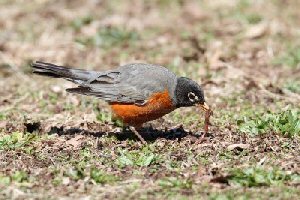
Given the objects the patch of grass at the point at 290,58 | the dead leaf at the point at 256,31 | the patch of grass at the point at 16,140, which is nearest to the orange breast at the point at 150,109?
the patch of grass at the point at 16,140

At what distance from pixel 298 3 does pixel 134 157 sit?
874 centimetres

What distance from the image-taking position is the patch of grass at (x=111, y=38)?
44.9 feet

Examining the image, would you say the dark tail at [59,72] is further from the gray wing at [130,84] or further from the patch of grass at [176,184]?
the patch of grass at [176,184]

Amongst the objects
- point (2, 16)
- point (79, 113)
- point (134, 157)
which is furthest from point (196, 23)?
point (134, 157)

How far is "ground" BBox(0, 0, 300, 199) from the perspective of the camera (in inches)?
274

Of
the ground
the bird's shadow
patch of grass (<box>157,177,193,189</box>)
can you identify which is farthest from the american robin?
patch of grass (<box>157,177,193,189</box>)

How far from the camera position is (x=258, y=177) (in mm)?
6852

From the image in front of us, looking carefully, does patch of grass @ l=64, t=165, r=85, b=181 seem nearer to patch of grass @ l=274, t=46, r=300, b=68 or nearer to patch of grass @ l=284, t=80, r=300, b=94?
patch of grass @ l=284, t=80, r=300, b=94

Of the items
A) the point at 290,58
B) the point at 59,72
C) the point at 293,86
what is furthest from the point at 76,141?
the point at 290,58

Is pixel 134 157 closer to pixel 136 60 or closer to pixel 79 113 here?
pixel 79 113

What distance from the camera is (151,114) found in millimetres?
8656

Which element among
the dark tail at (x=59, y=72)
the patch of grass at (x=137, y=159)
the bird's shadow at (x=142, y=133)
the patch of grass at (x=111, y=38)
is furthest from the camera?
the patch of grass at (x=111, y=38)

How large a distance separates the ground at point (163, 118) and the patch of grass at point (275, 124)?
2 cm

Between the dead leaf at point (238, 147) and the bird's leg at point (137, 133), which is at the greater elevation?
the bird's leg at point (137, 133)
